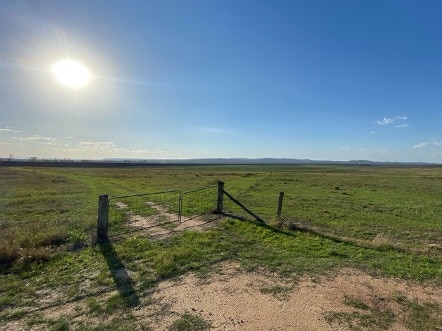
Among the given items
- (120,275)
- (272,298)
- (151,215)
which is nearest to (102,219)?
(120,275)

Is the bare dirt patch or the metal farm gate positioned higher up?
the bare dirt patch

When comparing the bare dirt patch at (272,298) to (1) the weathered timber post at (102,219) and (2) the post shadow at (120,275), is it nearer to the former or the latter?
(2) the post shadow at (120,275)

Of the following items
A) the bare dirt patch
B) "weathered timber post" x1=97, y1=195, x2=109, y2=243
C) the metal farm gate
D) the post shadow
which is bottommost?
the metal farm gate

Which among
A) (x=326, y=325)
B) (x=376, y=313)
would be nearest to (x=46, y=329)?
(x=326, y=325)

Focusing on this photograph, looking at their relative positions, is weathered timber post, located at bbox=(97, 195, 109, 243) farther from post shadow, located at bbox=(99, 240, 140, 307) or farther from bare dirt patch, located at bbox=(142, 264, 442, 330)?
bare dirt patch, located at bbox=(142, 264, 442, 330)

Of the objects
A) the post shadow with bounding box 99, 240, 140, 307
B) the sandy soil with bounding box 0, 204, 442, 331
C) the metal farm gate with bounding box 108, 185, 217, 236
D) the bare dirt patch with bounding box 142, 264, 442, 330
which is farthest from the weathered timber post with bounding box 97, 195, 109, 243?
the bare dirt patch with bounding box 142, 264, 442, 330

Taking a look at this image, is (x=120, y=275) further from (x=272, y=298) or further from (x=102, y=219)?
(x=272, y=298)

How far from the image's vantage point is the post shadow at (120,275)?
19.1 ft

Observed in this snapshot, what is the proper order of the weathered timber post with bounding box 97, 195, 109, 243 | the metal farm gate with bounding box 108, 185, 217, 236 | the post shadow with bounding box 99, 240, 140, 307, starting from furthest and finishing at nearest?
1. the metal farm gate with bounding box 108, 185, 217, 236
2. the weathered timber post with bounding box 97, 195, 109, 243
3. the post shadow with bounding box 99, 240, 140, 307

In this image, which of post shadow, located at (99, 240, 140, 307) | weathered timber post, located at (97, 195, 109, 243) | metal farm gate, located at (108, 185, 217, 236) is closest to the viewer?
post shadow, located at (99, 240, 140, 307)

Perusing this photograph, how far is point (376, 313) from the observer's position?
5527mm

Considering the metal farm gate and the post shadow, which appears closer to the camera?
the post shadow

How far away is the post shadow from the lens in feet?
19.1

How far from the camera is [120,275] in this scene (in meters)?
6.91
